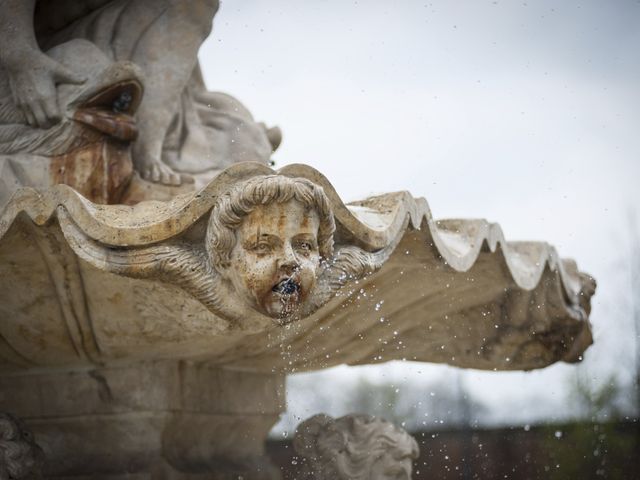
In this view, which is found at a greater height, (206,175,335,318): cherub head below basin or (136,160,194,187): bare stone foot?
(136,160,194,187): bare stone foot

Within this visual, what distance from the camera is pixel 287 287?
2.81 meters

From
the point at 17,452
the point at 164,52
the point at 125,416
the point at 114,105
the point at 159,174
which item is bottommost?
the point at 17,452

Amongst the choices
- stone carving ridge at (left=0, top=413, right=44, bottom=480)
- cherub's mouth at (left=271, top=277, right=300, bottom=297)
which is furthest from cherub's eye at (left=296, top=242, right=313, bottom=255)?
stone carving ridge at (left=0, top=413, right=44, bottom=480)

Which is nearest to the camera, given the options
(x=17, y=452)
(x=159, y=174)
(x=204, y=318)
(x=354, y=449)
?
(x=204, y=318)

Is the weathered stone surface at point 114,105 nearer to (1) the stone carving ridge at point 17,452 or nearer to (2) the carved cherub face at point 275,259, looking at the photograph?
(1) the stone carving ridge at point 17,452

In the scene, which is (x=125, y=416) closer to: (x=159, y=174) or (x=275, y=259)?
(x=159, y=174)

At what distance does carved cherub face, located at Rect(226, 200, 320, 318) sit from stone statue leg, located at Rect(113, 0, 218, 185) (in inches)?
46.8

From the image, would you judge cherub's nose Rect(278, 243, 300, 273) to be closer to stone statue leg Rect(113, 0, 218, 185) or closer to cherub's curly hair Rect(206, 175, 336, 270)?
cherub's curly hair Rect(206, 175, 336, 270)

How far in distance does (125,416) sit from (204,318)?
2.31 ft

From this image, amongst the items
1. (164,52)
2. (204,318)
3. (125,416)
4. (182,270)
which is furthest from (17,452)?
(164,52)

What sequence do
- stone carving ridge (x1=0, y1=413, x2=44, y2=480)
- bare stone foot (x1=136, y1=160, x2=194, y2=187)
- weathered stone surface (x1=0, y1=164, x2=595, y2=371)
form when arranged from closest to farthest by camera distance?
weathered stone surface (x1=0, y1=164, x2=595, y2=371) < stone carving ridge (x1=0, y1=413, x2=44, y2=480) < bare stone foot (x1=136, y1=160, x2=194, y2=187)

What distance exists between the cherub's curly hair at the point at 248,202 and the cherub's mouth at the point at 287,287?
165 millimetres

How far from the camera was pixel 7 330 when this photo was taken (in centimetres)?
350

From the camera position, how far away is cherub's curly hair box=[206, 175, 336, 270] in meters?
2.82
